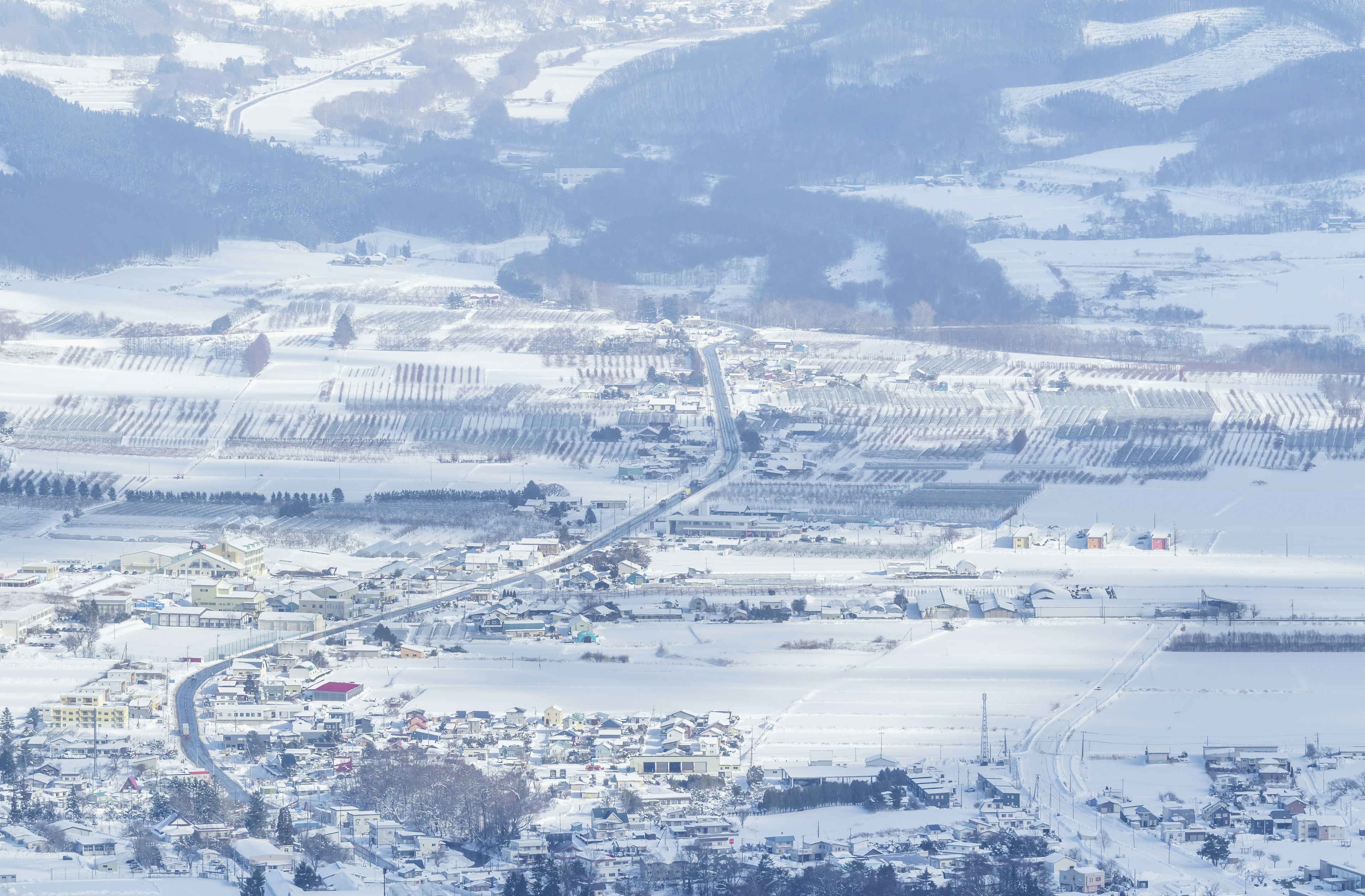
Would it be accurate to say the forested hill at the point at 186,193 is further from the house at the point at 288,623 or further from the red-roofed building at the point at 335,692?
the red-roofed building at the point at 335,692

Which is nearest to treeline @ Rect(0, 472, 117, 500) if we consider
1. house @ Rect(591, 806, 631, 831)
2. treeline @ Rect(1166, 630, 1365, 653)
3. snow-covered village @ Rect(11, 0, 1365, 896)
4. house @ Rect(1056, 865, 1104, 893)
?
snow-covered village @ Rect(11, 0, 1365, 896)

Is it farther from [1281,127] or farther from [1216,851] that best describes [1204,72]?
[1216,851]

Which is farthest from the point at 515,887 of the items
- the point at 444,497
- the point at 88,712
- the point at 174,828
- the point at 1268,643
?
the point at 444,497

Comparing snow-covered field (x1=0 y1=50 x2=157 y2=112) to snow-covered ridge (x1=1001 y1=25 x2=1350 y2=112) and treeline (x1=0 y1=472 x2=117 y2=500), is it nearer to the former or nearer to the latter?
snow-covered ridge (x1=1001 y1=25 x2=1350 y2=112)

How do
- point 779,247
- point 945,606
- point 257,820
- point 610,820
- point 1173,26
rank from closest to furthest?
point 257,820, point 610,820, point 945,606, point 779,247, point 1173,26

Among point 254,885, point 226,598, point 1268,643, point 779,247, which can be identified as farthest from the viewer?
point 779,247

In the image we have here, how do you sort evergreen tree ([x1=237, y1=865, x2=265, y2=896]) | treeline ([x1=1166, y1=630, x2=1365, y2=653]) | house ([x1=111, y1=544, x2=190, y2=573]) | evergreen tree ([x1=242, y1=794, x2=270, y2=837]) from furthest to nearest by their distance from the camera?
house ([x1=111, y1=544, x2=190, y2=573]) → treeline ([x1=1166, y1=630, x2=1365, y2=653]) → evergreen tree ([x1=242, y1=794, x2=270, y2=837]) → evergreen tree ([x1=237, y1=865, x2=265, y2=896])

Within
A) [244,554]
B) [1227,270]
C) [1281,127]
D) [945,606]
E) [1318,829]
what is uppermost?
[1281,127]
